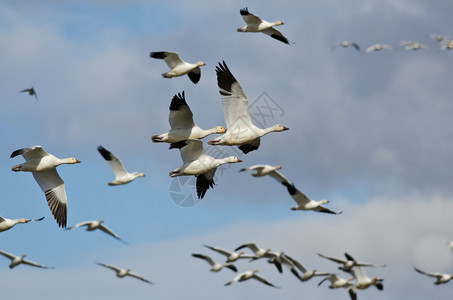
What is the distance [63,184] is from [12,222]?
2.49 metres

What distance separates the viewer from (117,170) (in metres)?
26.8

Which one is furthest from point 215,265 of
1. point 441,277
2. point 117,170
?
point 441,277

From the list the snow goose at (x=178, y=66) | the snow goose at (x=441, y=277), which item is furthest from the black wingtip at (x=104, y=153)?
the snow goose at (x=441, y=277)

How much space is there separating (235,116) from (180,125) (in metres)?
1.23

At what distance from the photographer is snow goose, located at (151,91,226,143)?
756 inches

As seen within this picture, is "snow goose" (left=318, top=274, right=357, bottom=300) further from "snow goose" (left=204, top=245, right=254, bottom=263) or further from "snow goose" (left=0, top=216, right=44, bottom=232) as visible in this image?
"snow goose" (left=0, top=216, right=44, bottom=232)

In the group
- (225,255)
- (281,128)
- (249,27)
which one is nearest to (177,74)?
(249,27)

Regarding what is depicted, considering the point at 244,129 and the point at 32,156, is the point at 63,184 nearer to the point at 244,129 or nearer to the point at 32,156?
the point at 32,156

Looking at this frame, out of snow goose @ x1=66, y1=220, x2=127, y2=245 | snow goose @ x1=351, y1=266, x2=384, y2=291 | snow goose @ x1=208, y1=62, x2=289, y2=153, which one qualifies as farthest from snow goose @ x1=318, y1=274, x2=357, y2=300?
snow goose @ x1=208, y1=62, x2=289, y2=153

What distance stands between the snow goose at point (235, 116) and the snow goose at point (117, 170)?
25.5 feet

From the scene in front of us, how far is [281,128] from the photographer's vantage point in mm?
20359

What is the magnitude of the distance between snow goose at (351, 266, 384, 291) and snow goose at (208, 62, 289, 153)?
29.6 ft

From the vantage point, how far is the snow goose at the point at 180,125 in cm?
1920

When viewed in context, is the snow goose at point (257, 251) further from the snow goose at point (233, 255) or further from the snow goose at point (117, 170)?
the snow goose at point (117, 170)
